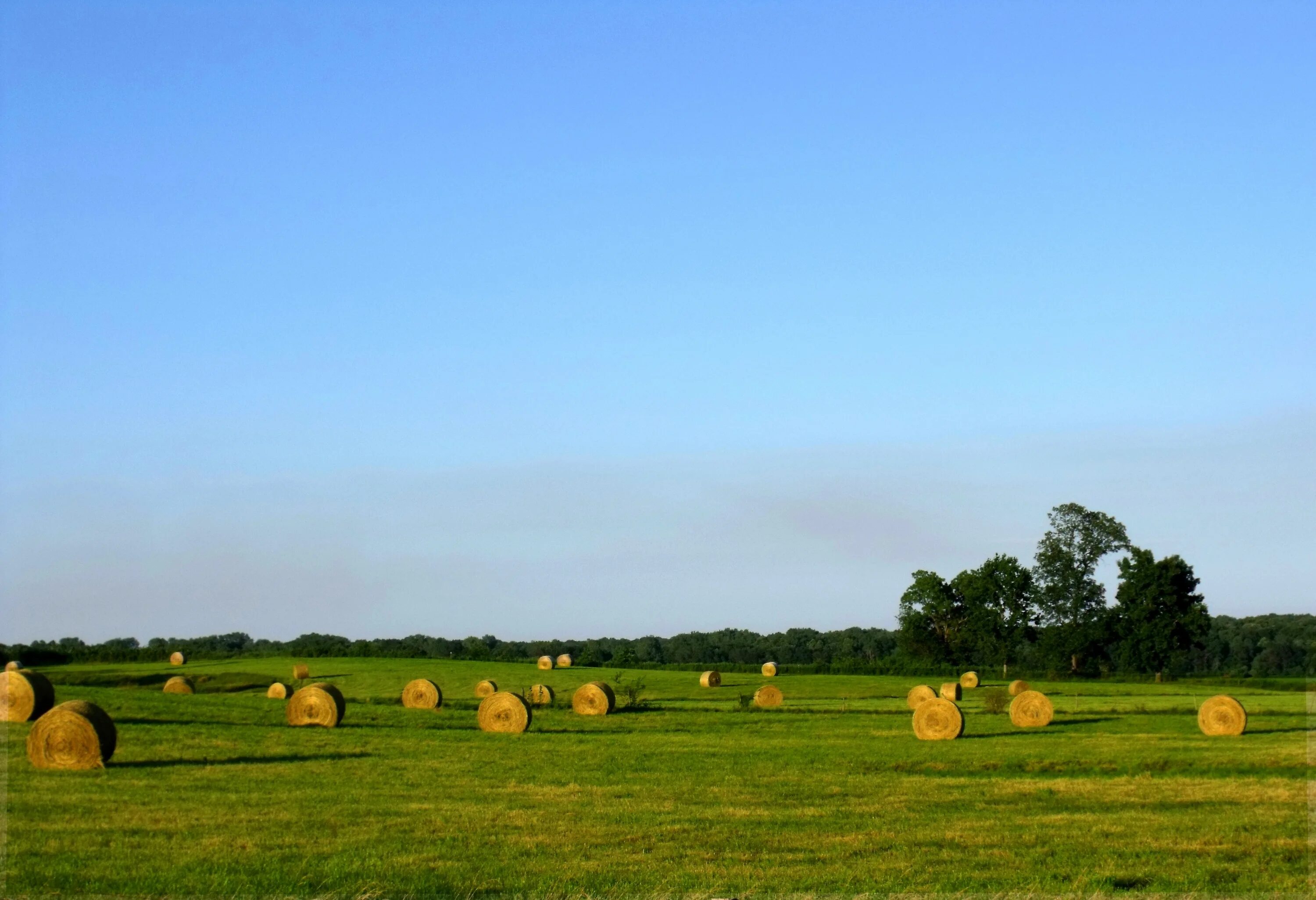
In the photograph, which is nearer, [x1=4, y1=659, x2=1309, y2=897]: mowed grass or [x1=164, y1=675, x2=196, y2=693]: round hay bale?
[x1=4, y1=659, x2=1309, y2=897]: mowed grass

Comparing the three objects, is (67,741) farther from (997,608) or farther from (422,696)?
(997,608)

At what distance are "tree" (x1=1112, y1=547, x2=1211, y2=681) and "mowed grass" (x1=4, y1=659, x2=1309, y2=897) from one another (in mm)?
50243

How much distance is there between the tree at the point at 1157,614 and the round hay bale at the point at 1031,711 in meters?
48.3

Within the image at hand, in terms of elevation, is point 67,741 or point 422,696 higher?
point 67,741

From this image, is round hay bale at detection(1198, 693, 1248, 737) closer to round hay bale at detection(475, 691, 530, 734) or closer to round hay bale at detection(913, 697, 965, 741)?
round hay bale at detection(913, 697, 965, 741)

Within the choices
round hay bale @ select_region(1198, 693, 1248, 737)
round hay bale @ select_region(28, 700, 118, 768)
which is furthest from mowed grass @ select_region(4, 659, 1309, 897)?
round hay bale @ select_region(1198, 693, 1248, 737)

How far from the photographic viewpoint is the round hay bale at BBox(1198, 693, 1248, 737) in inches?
1430

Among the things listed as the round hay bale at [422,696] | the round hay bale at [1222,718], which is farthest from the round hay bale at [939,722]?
the round hay bale at [422,696]

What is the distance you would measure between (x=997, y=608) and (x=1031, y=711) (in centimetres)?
5664

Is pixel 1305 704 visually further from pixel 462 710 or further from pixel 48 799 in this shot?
pixel 48 799

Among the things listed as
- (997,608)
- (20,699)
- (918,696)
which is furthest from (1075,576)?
(20,699)

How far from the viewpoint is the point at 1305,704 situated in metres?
52.1

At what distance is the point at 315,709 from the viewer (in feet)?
113

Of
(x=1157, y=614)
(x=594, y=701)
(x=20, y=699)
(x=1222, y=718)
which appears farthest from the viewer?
(x=1157, y=614)
